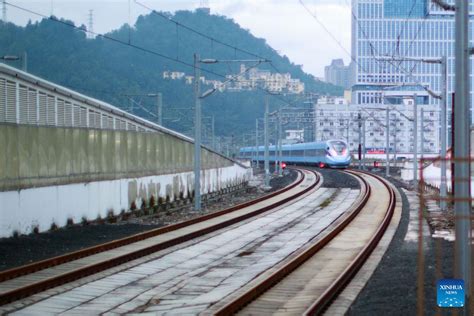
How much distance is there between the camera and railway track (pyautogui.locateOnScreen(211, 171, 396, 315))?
12383 mm

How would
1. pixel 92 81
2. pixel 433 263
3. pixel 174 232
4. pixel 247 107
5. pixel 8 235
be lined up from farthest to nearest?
pixel 247 107
pixel 92 81
pixel 174 232
pixel 8 235
pixel 433 263

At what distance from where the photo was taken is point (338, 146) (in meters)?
80.9

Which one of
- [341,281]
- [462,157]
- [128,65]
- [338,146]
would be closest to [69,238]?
[341,281]

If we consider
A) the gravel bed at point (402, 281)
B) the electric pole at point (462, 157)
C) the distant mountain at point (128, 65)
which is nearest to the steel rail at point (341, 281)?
the gravel bed at point (402, 281)

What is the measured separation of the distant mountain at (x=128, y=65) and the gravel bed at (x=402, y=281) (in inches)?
548

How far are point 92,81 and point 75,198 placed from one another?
146 ft

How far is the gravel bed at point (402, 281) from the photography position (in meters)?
12.1

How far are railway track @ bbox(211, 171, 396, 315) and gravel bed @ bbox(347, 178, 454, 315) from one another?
0.51m

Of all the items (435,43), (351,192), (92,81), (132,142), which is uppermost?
(435,43)

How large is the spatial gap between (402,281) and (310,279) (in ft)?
5.96

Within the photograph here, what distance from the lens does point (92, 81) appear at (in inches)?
2734

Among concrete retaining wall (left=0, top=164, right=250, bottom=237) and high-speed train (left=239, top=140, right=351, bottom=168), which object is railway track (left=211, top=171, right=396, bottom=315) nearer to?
concrete retaining wall (left=0, top=164, right=250, bottom=237)

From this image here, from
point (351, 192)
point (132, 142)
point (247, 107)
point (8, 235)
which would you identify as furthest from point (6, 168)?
point (247, 107)

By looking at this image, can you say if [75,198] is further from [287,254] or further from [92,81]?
[92,81]
